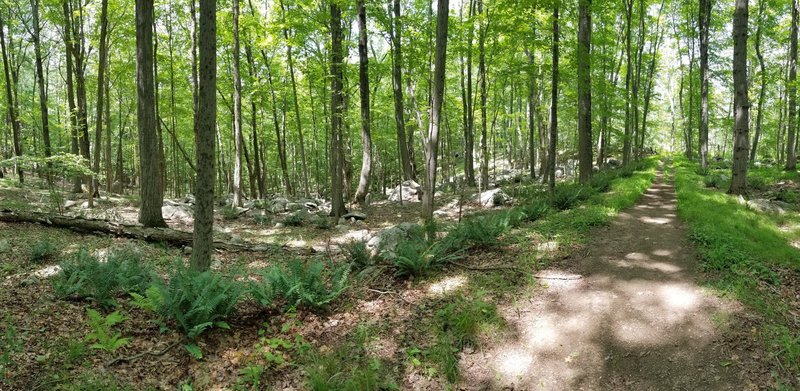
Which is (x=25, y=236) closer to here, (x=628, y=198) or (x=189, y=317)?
(x=189, y=317)

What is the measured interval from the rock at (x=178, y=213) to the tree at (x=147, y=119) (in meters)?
3.03

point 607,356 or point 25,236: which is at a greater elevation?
point 25,236

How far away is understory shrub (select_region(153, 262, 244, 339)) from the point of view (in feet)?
14.7

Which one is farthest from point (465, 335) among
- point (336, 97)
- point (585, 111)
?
point (585, 111)

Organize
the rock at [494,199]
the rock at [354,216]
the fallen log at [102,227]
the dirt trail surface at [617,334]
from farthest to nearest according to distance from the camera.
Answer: the rock at [494,199] → the rock at [354,216] → the fallen log at [102,227] → the dirt trail surface at [617,334]

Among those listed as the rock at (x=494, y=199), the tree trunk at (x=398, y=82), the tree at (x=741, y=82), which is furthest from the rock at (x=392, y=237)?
the tree at (x=741, y=82)

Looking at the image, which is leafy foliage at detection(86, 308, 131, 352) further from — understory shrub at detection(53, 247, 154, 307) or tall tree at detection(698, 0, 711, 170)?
tall tree at detection(698, 0, 711, 170)

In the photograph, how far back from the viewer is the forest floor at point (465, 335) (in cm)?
395

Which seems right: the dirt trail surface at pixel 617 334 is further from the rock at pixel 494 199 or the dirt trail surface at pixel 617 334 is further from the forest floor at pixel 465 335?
the rock at pixel 494 199

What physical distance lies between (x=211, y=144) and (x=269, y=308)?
2294mm

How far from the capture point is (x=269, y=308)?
212 inches

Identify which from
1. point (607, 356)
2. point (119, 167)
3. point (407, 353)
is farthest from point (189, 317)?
point (119, 167)

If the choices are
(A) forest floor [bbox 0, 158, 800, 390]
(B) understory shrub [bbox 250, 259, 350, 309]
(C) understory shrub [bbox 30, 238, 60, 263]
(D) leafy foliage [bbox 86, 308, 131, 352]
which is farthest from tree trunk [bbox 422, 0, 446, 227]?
(C) understory shrub [bbox 30, 238, 60, 263]

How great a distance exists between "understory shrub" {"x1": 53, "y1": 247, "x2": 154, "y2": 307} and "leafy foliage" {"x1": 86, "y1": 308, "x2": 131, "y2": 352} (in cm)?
59
